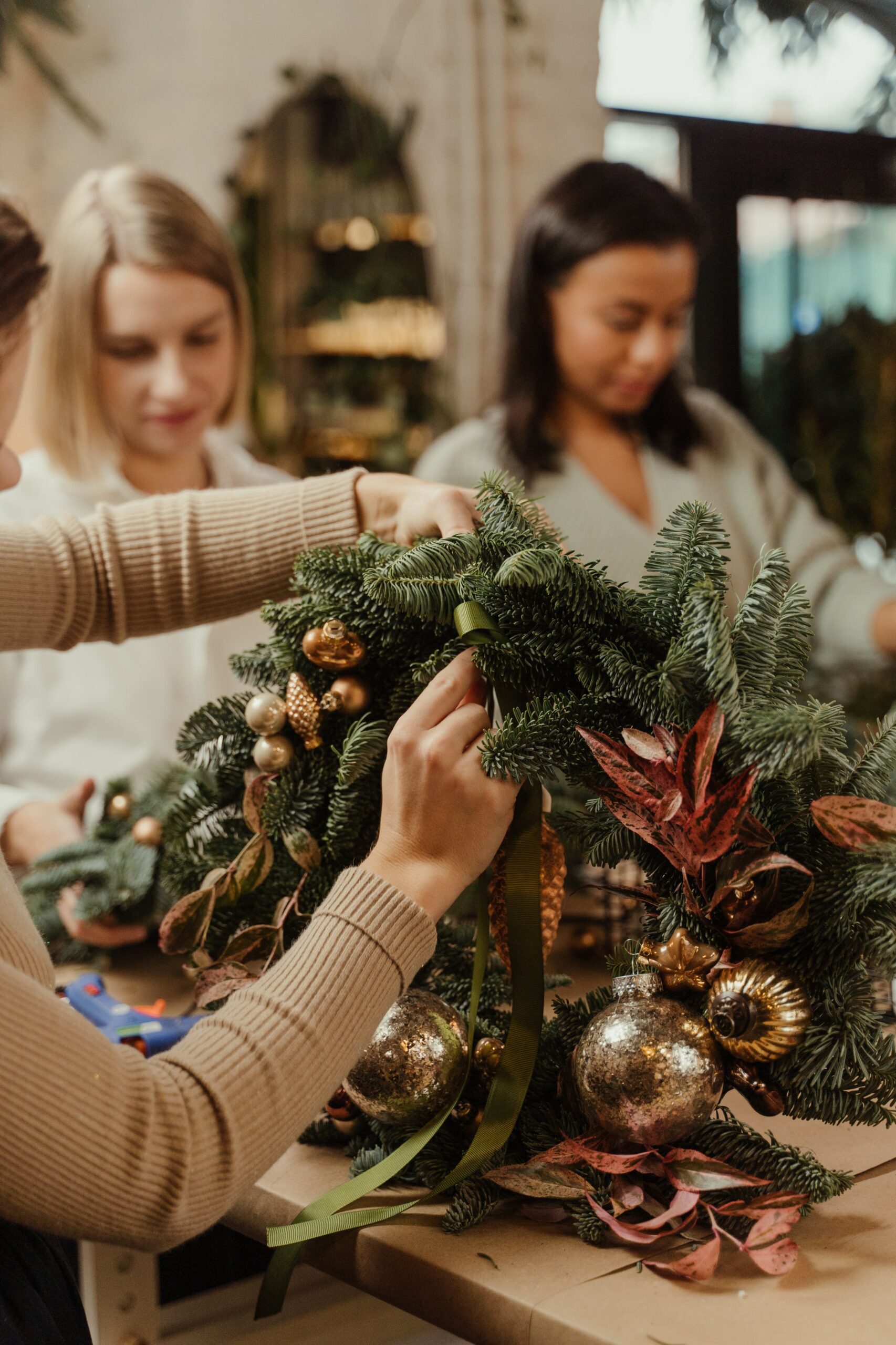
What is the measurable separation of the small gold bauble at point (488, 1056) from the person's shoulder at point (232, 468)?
1078mm

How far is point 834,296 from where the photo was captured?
10.0 feet

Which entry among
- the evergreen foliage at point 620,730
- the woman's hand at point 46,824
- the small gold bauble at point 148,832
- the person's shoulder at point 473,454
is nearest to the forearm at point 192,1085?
the evergreen foliage at point 620,730

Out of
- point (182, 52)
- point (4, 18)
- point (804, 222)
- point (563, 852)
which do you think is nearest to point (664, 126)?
point (804, 222)

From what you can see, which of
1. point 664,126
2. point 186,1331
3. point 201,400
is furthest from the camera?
point 664,126

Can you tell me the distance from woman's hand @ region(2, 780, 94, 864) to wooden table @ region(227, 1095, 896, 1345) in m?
0.58

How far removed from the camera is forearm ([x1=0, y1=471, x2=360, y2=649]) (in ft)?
3.10

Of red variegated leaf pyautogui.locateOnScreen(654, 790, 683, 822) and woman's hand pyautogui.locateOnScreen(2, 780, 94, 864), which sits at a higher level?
red variegated leaf pyautogui.locateOnScreen(654, 790, 683, 822)

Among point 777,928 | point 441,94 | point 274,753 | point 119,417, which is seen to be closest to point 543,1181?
point 777,928

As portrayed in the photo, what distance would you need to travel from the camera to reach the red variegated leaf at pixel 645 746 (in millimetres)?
636

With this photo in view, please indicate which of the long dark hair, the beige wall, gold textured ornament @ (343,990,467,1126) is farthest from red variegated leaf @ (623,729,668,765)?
the beige wall

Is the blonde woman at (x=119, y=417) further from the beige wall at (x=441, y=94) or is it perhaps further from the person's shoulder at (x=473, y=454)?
the beige wall at (x=441, y=94)

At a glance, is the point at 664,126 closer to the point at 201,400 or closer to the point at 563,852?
the point at 201,400

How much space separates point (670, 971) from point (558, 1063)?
0.11m

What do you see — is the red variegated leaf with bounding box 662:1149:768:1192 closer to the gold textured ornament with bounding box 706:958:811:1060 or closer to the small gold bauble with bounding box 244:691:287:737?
the gold textured ornament with bounding box 706:958:811:1060
